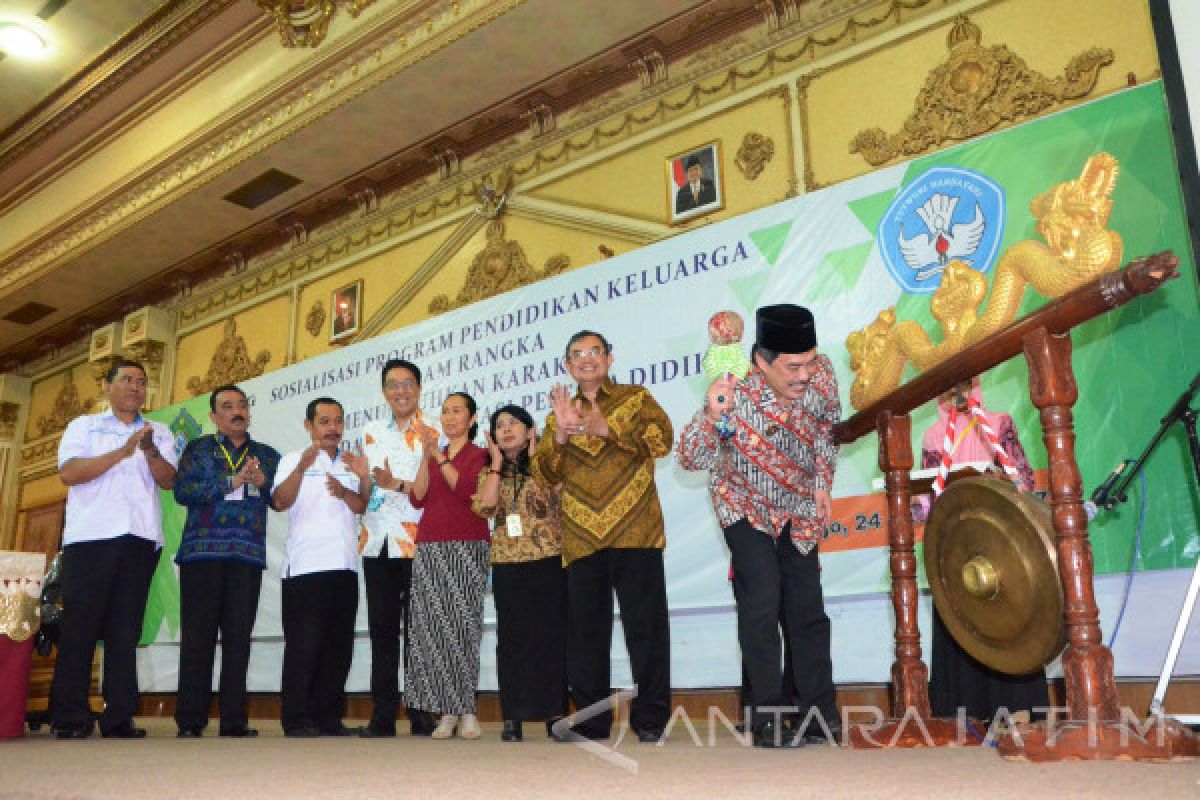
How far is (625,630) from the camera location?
2.87 m

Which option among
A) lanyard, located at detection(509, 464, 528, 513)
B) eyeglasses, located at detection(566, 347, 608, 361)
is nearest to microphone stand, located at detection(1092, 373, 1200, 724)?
eyeglasses, located at detection(566, 347, 608, 361)

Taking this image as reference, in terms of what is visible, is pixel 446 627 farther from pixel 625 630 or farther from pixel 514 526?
pixel 625 630

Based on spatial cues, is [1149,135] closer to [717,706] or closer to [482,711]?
[717,706]

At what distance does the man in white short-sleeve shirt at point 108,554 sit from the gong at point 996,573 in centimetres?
284

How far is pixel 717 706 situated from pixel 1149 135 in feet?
9.20

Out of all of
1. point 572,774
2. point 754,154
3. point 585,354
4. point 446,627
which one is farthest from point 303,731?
point 754,154

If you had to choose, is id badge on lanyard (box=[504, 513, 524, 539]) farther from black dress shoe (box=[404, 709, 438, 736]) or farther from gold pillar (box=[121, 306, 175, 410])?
gold pillar (box=[121, 306, 175, 410])

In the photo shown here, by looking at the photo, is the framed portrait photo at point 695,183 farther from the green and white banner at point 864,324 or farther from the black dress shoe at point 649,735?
the black dress shoe at point 649,735

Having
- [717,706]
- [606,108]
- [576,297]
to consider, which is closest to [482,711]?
[717,706]

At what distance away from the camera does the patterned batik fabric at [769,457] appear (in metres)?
2.53

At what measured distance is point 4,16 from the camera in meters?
6.11

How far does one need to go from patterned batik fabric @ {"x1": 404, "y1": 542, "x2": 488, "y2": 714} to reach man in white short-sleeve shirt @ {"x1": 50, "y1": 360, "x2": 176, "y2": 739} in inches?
42.5

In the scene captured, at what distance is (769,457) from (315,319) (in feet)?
16.1

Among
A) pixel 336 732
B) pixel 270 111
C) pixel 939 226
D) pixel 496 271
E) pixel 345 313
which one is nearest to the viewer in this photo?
pixel 336 732
